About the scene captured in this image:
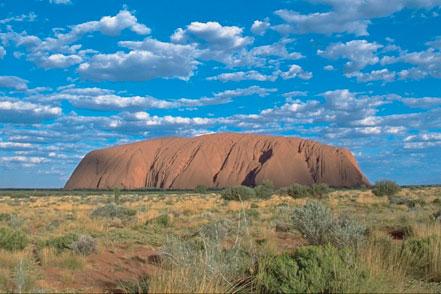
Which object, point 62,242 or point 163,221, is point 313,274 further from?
point 163,221

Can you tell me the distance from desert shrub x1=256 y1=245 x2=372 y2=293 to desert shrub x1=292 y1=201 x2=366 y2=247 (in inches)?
129

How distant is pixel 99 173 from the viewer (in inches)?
5059

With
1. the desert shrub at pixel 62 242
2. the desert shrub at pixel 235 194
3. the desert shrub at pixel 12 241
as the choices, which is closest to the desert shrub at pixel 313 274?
the desert shrub at pixel 62 242

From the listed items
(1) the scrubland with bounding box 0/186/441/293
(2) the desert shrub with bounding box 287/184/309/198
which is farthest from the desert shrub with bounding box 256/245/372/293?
(2) the desert shrub with bounding box 287/184/309/198

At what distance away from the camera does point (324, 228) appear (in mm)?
11094

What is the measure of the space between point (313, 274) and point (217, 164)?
113 metres

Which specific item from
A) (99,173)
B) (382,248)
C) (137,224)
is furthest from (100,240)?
(99,173)

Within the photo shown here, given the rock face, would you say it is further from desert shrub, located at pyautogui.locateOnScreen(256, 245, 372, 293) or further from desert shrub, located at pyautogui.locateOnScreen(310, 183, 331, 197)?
desert shrub, located at pyautogui.locateOnScreen(256, 245, 372, 293)

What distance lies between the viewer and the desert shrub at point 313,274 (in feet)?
18.9

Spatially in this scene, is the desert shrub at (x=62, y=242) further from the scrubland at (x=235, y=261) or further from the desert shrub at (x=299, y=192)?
the desert shrub at (x=299, y=192)

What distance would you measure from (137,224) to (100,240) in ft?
16.9

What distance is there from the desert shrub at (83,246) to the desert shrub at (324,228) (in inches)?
191

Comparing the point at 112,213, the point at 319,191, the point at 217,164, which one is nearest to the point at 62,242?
the point at 112,213

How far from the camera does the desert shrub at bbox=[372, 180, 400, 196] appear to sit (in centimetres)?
4516
